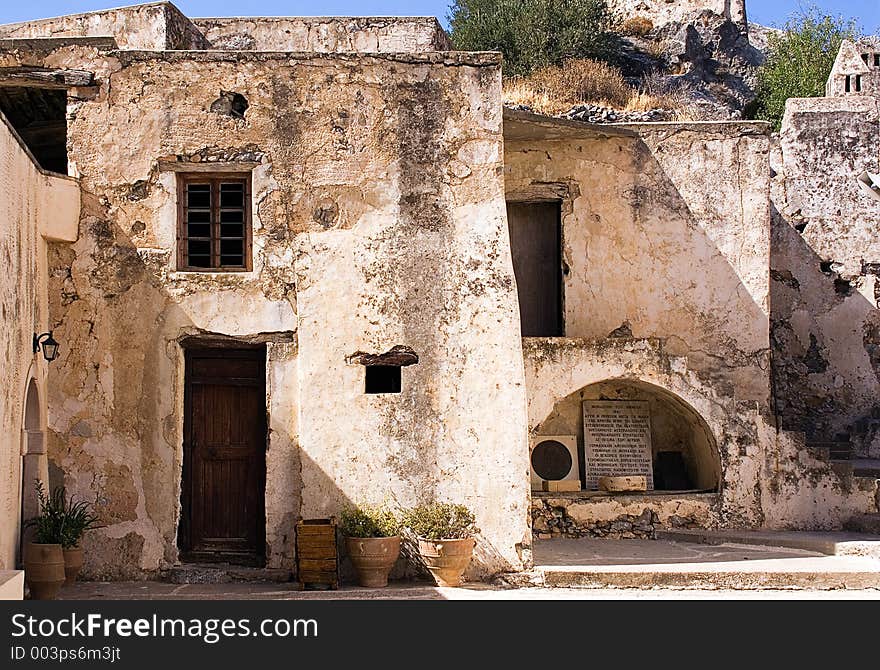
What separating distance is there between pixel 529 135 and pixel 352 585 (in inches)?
241

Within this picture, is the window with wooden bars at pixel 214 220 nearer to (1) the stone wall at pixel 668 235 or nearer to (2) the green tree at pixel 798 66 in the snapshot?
(1) the stone wall at pixel 668 235

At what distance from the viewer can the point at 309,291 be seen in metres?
11.4

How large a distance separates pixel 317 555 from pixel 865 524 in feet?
21.5

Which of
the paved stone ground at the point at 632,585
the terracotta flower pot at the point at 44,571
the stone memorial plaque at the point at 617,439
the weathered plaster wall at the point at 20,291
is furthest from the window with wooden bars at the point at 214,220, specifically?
the stone memorial plaque at the point at 617,439

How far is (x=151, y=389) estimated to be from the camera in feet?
37.0

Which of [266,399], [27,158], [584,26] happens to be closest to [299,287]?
[266,399]

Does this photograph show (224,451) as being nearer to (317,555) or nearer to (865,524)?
(317,555)

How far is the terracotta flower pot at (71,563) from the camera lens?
10.6 meters

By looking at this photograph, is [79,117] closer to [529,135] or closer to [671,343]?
[529,135]

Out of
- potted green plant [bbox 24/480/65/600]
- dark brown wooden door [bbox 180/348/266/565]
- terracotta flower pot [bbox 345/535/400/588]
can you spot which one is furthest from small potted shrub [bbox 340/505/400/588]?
potted green plant [bbox 24/480/65/600]

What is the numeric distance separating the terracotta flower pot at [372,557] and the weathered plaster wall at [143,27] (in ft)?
19.2

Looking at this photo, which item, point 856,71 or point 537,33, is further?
point 537,33

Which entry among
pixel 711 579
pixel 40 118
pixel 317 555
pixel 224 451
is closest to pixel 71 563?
pixel 224 451

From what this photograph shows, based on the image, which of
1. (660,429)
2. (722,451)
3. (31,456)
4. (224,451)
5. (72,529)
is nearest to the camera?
(72,529)
